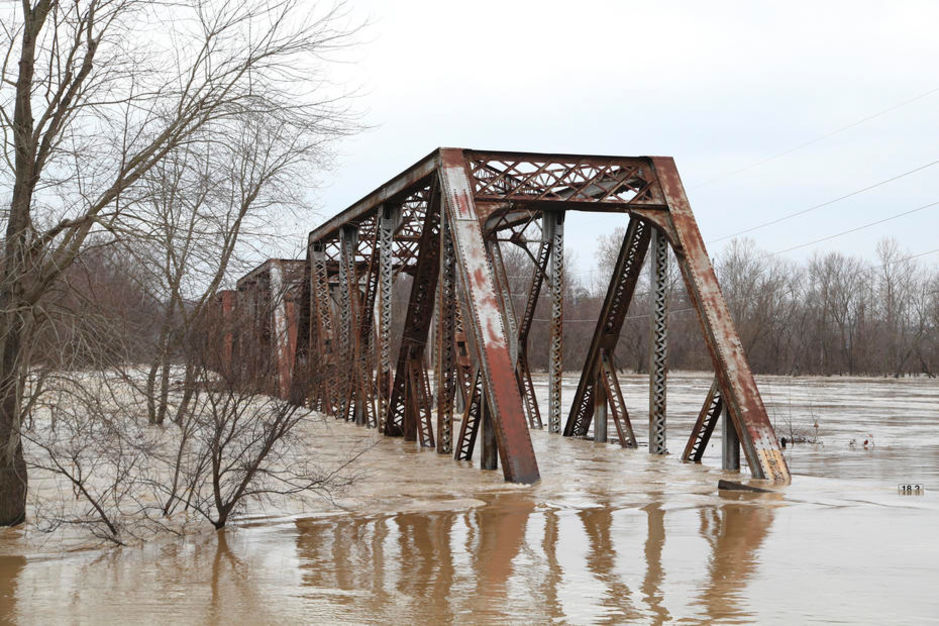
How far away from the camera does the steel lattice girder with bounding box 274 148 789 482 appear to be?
13875mm

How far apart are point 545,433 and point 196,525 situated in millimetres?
12847

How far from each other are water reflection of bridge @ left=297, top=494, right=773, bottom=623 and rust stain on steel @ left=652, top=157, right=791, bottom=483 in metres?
1.94

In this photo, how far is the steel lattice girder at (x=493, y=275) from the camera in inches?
546

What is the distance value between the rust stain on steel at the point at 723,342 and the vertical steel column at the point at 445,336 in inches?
145

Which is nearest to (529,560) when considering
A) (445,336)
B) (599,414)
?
(445,336)

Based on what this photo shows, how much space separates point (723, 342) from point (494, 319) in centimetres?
348

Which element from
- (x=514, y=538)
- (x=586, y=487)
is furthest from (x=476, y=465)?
(x=514, y=538)

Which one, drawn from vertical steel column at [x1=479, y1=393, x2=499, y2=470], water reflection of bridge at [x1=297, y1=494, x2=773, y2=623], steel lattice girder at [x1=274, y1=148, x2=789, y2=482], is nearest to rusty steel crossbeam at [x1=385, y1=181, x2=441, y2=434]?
steel lattice girder at [x1=274, y1=148, x2=789, y2=482]

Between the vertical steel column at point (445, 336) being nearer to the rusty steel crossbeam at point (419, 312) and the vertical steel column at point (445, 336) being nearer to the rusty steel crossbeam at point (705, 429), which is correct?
the rusty steel crossbeam at point (419, 312)

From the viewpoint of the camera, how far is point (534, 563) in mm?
8750

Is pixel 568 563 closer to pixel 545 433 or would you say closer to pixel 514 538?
pixel 514 538

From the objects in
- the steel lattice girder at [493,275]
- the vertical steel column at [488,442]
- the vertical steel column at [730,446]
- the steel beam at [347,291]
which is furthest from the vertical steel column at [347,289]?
the vertical steel column at [730,446]

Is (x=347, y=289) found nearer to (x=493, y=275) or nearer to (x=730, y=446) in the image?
(x=493, y=275)

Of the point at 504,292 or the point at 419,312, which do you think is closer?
the point at 419,312
